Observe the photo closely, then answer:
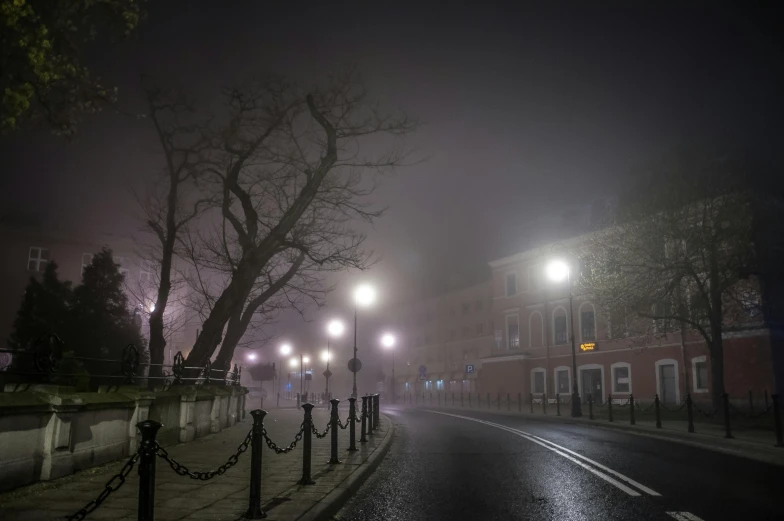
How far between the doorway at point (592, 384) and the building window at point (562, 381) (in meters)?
1.45

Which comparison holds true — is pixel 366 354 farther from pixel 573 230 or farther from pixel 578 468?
pixel 578 468

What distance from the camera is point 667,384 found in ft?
125

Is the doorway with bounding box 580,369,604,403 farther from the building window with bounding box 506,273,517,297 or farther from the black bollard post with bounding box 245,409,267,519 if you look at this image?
the black bollard post with bounding box 245,409,267,519

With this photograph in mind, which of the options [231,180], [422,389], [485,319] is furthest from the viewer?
[422,389]

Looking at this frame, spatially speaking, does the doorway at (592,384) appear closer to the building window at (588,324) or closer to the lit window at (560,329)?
the building window at (588,324)

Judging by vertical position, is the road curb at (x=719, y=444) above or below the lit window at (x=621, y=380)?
below

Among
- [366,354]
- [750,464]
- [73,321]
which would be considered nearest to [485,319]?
[366,354]

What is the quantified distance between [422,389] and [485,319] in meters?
15.4

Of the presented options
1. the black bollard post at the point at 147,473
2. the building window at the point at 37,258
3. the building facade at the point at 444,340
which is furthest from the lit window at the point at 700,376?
the building window at the point at 37,258

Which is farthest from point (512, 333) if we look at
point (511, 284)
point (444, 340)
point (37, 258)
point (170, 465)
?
point (170, 465)

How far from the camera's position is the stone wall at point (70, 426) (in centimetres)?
725

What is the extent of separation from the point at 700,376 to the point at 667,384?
101 inches

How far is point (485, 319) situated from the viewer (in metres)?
62.9

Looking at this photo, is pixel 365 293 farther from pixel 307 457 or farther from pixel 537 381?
pixel 537 381
